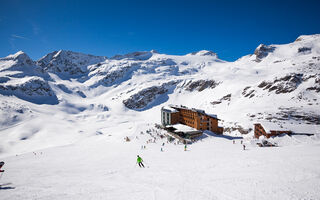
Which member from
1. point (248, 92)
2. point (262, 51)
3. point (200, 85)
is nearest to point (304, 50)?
point (262, 51)

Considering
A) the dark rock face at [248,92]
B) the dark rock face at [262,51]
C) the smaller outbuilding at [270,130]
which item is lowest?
the smaller outbuilding at [270,130]

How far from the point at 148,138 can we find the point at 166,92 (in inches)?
3407

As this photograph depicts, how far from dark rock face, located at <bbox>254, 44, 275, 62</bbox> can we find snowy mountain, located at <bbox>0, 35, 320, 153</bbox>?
99cm

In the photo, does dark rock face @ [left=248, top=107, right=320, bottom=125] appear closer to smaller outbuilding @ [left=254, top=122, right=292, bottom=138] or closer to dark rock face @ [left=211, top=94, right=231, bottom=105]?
smaller outbuilding @ [left=254, top=122, right=292, bottom=138]

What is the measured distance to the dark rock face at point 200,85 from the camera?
109m

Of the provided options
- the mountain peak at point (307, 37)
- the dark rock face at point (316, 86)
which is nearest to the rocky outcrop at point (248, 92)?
the dark rock face at point (316, 86)

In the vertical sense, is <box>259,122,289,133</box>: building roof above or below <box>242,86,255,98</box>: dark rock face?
below

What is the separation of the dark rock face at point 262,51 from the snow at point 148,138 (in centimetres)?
436

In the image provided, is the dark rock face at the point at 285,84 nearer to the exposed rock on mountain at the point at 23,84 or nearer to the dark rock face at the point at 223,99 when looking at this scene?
Answer: the dark rock face at the point at 223,99

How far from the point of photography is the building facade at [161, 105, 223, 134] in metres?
48.2

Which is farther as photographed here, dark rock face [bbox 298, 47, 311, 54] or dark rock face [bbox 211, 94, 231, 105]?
dark rock face [bbox 298, 47, 311, 54]

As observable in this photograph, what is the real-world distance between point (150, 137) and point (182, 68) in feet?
533

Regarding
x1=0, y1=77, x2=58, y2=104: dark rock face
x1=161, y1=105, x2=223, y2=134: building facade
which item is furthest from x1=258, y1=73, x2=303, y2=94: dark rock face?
x1=0, y1=77, x2=58, y2=104: dark rock face

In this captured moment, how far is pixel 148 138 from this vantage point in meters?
38.9
